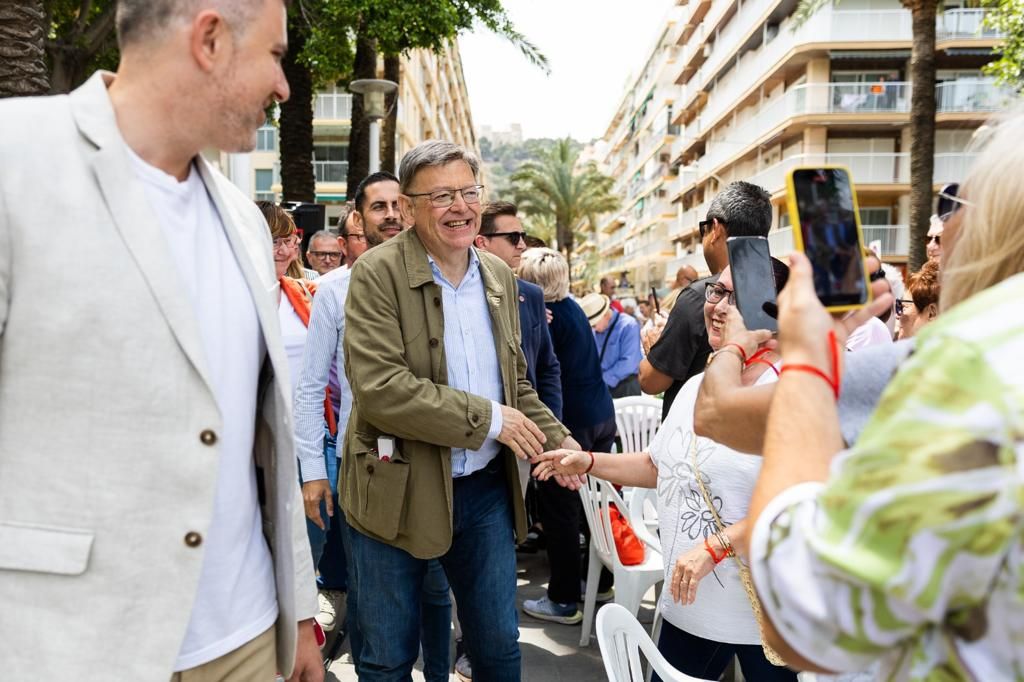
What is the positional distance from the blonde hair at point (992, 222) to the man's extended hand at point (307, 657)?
1620 mm

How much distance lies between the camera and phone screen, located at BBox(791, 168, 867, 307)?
1.19 metres

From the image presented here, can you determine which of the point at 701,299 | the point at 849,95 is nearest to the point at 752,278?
the point at 701,299

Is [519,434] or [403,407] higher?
[403,407]

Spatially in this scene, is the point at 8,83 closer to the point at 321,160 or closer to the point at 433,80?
the point at 321,160

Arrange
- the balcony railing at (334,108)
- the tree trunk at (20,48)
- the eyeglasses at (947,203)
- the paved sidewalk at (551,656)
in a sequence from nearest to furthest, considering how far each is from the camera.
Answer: the eyeglasses at (947,203) < the paved sidewalk at (551,656) < the tree trunk at (20,48) < the balcony railing at (334,108)

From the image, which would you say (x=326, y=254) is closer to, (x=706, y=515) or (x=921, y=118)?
(x=706, y=515)

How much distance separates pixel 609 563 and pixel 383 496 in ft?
6.37

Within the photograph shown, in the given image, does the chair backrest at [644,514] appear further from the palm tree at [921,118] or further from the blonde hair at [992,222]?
the palm tree at [921,118]

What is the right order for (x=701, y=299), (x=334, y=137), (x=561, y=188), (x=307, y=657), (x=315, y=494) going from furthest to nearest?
(x=561, y=188) < (x=334, y=137) < (x=701, y=299) < (x=315, y=494) < (x=307, y=657)

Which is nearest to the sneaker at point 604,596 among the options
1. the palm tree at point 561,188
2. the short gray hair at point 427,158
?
the short gray hair at point 427,158

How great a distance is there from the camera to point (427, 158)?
293 cm

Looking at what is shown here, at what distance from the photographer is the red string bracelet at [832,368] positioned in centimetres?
108

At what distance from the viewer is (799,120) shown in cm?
3400

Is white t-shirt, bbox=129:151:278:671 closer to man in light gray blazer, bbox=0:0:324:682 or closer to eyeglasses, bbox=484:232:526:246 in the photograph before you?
man in light gray blazer, bbox=0:0:324:682
